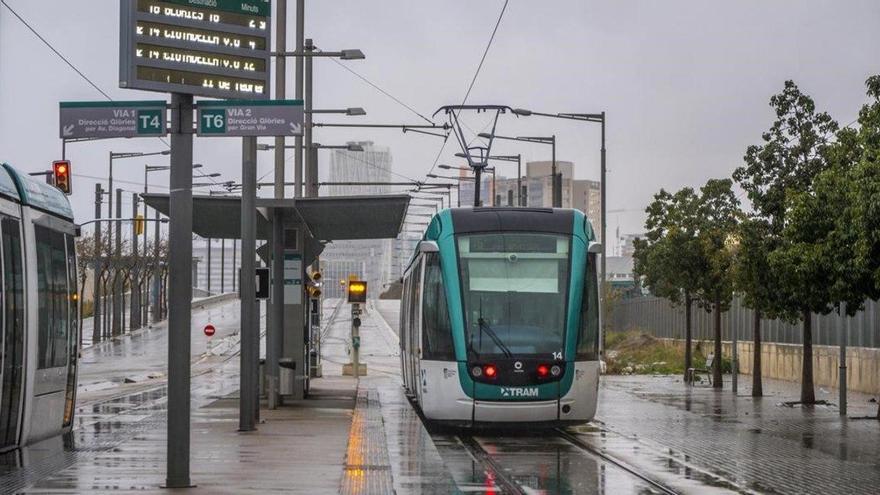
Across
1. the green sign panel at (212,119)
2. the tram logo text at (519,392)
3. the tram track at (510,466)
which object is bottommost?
the tram track at (510,466)

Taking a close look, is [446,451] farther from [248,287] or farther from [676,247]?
[676,247]

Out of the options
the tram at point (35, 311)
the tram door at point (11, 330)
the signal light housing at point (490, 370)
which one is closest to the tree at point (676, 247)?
the signal light housing at point (490, 370)

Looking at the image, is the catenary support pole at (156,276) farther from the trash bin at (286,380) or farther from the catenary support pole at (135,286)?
the trash bin at (286,380)

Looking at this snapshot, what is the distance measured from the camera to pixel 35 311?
18.6 m

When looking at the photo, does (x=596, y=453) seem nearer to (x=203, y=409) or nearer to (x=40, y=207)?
(x=40, y=207)

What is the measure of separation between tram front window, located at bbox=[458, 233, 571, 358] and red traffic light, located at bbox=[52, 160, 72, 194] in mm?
14093

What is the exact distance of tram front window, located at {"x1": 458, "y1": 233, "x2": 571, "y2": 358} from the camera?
2359 cm

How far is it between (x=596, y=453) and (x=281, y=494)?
303 inches

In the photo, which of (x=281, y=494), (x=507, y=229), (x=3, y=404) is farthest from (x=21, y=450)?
(x=507, y=229)

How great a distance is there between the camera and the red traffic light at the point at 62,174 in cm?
3522

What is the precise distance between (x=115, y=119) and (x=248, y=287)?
29.3ft

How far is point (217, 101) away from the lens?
50.2ft

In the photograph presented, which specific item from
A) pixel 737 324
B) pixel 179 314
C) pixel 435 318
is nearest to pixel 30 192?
pixel 179 314

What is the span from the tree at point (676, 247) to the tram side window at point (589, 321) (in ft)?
58.7
